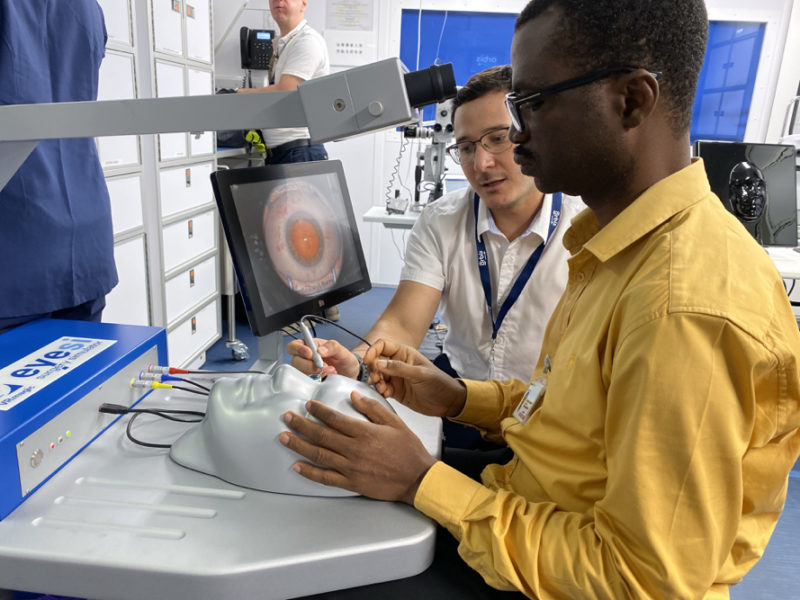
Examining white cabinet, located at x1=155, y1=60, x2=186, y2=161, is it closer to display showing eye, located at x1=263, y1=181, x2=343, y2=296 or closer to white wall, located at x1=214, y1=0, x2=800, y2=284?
display showing eye, located at x1=263, y1=181, x2=343, y2=296

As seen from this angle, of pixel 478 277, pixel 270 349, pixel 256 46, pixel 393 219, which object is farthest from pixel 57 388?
pixel 256 46

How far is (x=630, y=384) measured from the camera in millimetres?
567

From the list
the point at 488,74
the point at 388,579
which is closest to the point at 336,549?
the point at 388,579

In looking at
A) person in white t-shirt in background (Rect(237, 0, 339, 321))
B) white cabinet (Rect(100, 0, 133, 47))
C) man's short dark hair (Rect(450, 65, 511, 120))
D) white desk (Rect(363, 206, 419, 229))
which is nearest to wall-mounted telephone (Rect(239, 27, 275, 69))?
person in white t-shirt in background (Rect(237, 0, 339, 321))

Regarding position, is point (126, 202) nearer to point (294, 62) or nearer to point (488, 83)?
point (294, 62)

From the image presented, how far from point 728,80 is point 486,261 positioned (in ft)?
11.1

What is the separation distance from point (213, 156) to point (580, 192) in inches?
93.1

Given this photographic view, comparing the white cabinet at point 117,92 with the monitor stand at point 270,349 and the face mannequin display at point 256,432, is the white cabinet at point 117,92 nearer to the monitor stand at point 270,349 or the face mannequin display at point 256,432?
the monitor stand at point 270,349

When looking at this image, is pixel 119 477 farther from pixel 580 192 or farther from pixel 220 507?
pixel 580 192

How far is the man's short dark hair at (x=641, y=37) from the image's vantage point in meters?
0.63

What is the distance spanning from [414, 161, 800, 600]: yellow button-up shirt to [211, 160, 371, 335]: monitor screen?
509mm

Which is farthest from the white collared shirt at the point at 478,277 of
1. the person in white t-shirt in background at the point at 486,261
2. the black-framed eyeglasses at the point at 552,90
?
the black-framed eyeglasses at the point at 552,90

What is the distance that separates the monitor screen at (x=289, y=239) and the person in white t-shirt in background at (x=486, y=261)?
17 cm

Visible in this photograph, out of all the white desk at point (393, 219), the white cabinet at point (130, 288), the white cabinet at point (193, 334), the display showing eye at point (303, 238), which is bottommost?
the white cabinet at point (193, 334)
